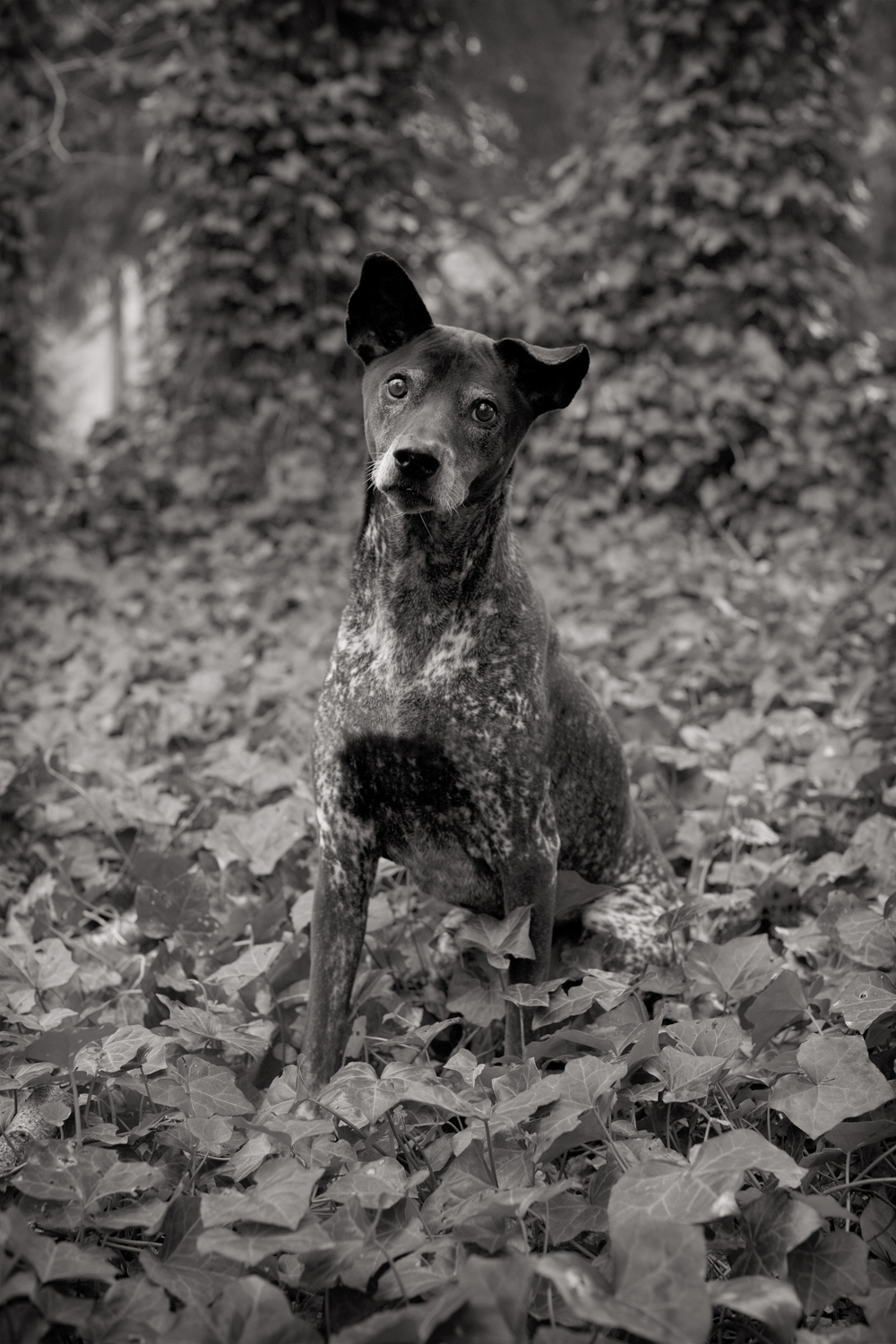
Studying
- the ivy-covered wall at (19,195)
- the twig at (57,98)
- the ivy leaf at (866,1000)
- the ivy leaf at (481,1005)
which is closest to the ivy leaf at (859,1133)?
the ivy leaf at (866,1000)

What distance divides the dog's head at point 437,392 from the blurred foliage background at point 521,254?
4.86 metres

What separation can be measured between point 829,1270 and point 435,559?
5.19ft

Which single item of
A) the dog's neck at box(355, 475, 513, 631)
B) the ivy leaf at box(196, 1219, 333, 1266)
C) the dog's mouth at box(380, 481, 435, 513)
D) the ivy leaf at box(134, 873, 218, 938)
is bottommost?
the ivy leaf at box(134, 873, 218, 938)

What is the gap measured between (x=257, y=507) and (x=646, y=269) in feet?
10.8

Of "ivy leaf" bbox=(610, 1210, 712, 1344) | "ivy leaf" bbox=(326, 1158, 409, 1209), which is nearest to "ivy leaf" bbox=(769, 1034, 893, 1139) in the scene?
"ivy leaf" bbox=(610, 1210, 712, 1344)

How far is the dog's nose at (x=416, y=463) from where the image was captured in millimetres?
2100

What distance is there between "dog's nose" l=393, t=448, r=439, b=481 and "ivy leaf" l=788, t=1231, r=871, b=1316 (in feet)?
5.19

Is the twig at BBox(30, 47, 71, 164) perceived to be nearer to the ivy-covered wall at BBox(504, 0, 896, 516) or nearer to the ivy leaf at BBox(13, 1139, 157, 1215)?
the ivy-covered wall at BBox(504, 0, 896, 516)

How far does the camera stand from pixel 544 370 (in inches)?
94.0

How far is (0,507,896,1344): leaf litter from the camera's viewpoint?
1.55 metres

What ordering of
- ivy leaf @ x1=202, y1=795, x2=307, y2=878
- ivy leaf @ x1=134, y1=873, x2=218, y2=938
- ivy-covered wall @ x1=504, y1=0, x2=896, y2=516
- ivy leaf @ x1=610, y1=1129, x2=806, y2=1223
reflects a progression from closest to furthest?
ivy leaf @ x1=610, y1=1129, x2=806, y2=1223 < ivy leaf @ x1=134, y1=873, x2=218, y2=938 < ivy leaf @ x1=202, y1=795, x2=307, y2=878 < ivy-covered wall @ x1=504, y1=0, x2=896, y2=516

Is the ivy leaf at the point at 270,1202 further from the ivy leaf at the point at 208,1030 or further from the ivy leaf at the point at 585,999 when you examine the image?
the ivy leaf at the point at 585,999

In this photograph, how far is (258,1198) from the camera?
1625 millimetres

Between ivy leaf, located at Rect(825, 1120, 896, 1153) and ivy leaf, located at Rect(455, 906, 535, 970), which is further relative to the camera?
ivy leaf, located at Rect(455, 906, 535, 970)
